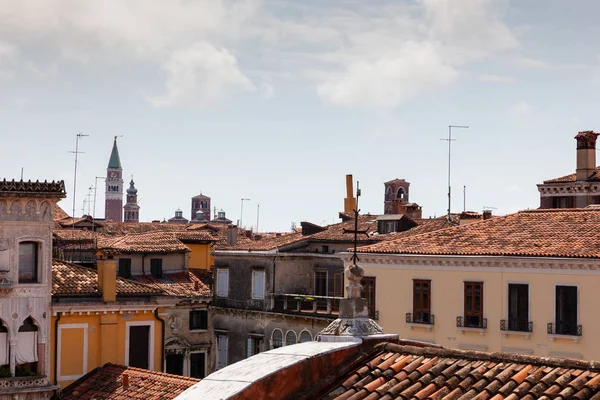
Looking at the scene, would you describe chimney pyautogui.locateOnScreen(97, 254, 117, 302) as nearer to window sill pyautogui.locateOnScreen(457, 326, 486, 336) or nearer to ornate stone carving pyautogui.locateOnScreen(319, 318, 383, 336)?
window sill pyautogui.locateOnScreen(457, 326, 486, 336)

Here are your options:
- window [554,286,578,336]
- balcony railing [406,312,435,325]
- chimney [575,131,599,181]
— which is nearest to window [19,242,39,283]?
balcony railing [406,312,435,325]

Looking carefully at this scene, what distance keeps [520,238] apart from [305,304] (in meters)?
13.5

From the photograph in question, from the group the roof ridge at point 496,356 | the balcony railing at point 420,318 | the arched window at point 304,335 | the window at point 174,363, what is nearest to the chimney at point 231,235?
the window at point 174,363

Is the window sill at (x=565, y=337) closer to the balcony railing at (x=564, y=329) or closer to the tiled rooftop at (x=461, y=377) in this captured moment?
the balcony railing at (x=564, y=329)

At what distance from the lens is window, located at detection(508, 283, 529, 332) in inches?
1249

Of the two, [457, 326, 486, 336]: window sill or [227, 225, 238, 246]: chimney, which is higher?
[227, 225, 238, 246]: chimney

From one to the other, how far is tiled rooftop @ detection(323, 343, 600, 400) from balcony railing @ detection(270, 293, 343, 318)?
98.1 ft

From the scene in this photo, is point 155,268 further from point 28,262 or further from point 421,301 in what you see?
point 28,262

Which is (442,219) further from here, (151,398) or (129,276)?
(151,398)

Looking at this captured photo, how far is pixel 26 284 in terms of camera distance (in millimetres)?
30109

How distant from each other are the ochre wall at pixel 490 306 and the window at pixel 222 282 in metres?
13.7

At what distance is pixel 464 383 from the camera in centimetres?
1091

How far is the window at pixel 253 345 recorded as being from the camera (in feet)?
151

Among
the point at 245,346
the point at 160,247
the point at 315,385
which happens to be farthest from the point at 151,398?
the point at 160,247
